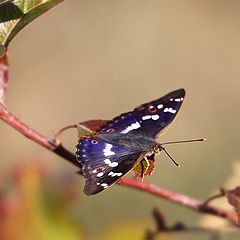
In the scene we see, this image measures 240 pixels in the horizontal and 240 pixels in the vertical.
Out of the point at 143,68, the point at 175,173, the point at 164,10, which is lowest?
the point at 175,173

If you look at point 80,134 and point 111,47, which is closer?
point 80,134

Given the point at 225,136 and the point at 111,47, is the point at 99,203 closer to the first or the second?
the point at 225,136

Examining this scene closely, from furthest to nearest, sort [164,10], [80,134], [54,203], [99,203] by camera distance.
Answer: [164,10]
[99,203]
[54,203]
[80,134]

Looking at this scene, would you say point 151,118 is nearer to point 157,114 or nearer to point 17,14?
point 157,114

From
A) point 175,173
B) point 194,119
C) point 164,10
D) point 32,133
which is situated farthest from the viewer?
point 164,10

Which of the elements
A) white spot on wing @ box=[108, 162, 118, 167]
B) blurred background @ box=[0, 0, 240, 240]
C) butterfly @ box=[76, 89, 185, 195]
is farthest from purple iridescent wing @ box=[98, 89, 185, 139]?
blurred background @ box=[0, 0, 240, 240]

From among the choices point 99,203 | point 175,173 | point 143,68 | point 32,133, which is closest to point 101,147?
point 32,133

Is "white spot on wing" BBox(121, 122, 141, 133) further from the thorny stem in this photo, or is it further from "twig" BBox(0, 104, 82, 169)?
"twig" BBox(0, 104, 82, 169)
